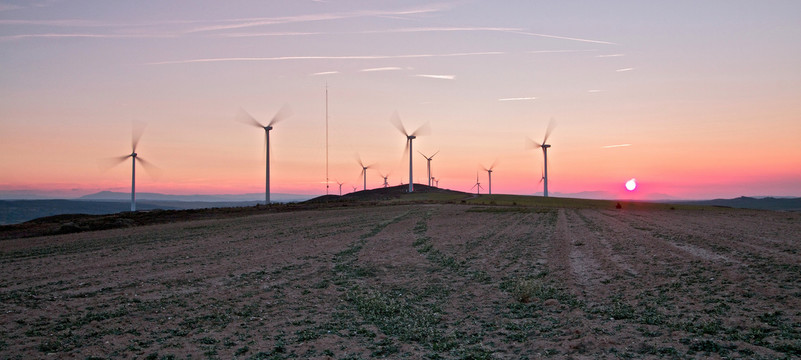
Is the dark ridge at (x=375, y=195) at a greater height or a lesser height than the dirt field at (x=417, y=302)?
greater

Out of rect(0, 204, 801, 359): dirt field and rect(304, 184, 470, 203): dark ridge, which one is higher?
rect(304, 184, 470, 203): dark ridge

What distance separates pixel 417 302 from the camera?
1416cm

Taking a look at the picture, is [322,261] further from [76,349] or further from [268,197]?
[268,197]

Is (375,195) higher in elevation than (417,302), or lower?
higher

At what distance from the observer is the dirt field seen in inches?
396

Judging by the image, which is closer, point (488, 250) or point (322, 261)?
point (322, 261)

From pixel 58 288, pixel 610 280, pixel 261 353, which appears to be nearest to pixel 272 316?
pixel 261 353

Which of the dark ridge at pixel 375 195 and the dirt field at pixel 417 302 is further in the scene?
the dark ridge at pixel 375 195

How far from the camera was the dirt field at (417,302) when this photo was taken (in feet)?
33.0

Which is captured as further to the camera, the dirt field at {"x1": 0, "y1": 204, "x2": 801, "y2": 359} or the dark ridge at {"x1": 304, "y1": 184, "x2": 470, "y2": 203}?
the dark ridge at {"x1": 304, "y1": 184, "x2": 470, "y2": 203}

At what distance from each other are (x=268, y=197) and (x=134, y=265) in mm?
72961

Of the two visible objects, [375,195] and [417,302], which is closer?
[417,302]

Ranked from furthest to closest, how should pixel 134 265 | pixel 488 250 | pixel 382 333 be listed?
1. pixel 488 250
2. pixel 134 265
3. pixel 382 333

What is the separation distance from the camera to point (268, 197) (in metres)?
94.1
